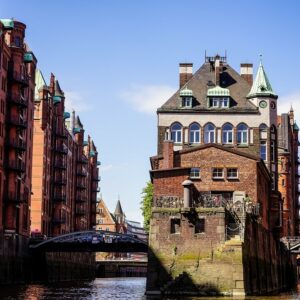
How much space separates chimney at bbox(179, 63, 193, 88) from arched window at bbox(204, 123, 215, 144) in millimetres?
7562

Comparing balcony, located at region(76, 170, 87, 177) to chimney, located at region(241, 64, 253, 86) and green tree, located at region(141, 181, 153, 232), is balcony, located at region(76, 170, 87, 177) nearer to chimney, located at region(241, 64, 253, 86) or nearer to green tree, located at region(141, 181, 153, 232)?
green tree, located at region(141, 181, 153, 232)

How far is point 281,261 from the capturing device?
98.2m

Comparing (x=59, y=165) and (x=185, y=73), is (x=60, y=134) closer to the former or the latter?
(x=59, y=165)

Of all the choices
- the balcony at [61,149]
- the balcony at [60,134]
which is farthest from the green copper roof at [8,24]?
the balcony at [61,149]

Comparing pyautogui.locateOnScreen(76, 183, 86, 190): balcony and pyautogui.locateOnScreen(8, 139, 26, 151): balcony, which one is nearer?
pyautogui.locateOnScreen(8, 139, 26, 151): balcony

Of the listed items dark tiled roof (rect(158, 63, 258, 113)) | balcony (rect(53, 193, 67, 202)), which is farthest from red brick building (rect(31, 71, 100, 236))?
dark tiled roof (rect(158, 63, 258, 113))

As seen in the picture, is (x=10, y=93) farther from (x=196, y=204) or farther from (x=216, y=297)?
(x=216, y=297)

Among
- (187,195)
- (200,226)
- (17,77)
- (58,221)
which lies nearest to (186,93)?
(17,77)

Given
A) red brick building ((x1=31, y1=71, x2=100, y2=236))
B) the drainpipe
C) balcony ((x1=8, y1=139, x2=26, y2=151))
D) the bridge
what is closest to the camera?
the drainpipe

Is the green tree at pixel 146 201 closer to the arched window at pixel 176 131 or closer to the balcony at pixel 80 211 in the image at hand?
the arched window at pixel 176 131

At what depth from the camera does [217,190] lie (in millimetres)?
67875

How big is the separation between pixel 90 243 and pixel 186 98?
20556 mm

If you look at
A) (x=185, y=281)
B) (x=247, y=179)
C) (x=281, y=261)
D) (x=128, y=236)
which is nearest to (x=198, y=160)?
(x=247, y=179)

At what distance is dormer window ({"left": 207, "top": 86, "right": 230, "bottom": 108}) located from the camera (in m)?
88.9
